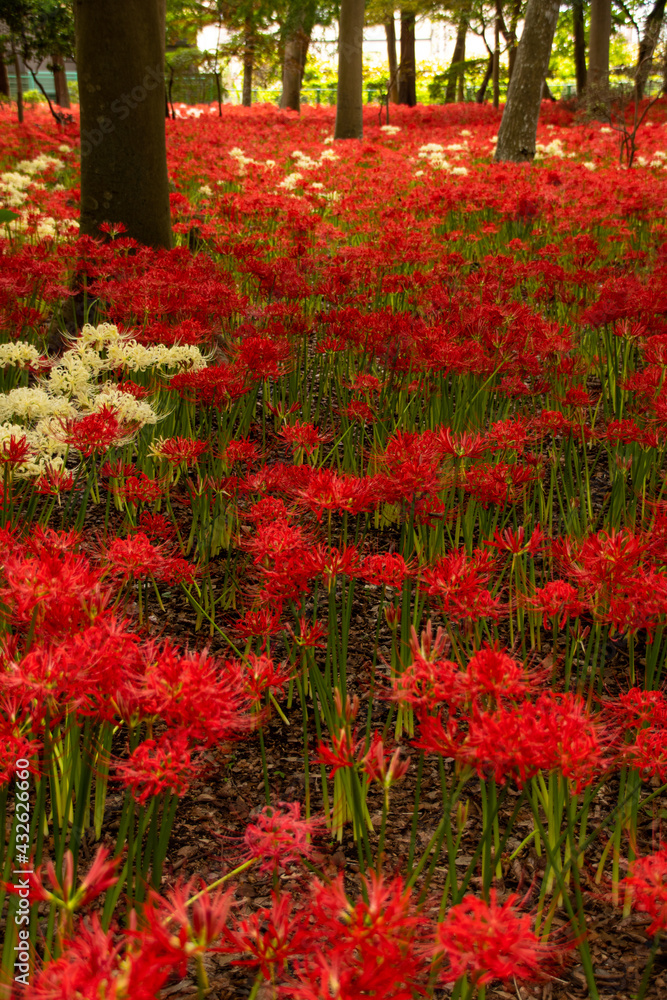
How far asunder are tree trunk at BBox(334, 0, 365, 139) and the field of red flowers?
10957 millimetres

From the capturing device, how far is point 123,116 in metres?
5.16

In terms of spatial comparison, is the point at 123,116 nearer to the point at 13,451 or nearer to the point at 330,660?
the point at 13,451

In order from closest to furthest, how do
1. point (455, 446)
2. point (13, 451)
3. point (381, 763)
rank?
point (381, 763), point (13, 451), point (455, 446)

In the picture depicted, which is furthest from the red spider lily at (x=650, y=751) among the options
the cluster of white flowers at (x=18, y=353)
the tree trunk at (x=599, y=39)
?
the tree trunk at (x=599, y=39)

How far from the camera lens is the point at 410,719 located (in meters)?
2.15

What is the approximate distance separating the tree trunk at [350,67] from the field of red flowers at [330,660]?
431 inches

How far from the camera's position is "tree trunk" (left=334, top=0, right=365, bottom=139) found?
13.9 metres

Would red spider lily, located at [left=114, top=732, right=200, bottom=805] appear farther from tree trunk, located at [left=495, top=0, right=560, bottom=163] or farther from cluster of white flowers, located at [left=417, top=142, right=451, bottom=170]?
tree trunk, located at [left=495, top=0, right=560, bottom=163]

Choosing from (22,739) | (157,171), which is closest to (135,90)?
(157,171)

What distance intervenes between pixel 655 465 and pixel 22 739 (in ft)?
9.23

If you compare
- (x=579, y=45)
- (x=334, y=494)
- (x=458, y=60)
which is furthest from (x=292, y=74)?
(x=334, y=494)

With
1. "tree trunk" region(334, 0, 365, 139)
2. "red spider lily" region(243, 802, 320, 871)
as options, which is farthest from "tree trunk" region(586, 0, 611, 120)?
"red spider lily" region(243, 802, 320, 871)

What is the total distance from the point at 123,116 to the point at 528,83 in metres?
8.19

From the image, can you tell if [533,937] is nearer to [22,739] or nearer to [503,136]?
[22,739]
